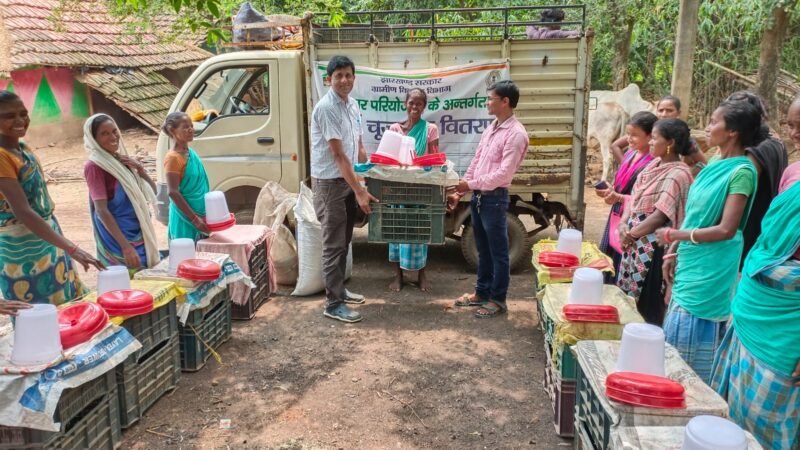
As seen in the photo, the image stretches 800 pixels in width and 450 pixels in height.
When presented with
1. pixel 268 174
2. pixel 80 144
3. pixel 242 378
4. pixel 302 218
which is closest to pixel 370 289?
pixel 302 218

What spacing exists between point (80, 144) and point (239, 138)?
7.73m

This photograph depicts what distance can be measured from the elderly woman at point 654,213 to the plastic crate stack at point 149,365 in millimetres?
2855

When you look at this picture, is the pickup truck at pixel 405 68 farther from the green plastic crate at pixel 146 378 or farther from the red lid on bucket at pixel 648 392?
the red lid on bucket at pixel 648 392

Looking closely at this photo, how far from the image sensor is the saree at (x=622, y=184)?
13.1 feet

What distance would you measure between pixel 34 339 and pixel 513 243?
14.1 feet

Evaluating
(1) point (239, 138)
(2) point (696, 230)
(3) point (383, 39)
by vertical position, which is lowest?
(2) point (696, 230)

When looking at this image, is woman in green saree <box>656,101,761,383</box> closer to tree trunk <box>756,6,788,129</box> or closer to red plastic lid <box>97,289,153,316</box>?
red plastic lid <box>97,289,153,316</box>

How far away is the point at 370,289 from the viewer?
559 cm

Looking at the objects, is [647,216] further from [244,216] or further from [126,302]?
[244,216]

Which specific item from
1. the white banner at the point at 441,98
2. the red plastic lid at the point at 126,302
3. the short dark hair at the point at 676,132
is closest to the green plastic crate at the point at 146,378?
the red plastic lid at the point at 126,302

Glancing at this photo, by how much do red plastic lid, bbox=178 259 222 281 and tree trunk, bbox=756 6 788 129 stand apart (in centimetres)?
975

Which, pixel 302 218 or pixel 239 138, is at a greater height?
pixel 239 138

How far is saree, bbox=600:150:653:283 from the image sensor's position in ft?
13.1

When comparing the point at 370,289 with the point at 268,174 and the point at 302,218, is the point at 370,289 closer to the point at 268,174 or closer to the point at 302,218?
the point at 302,218
